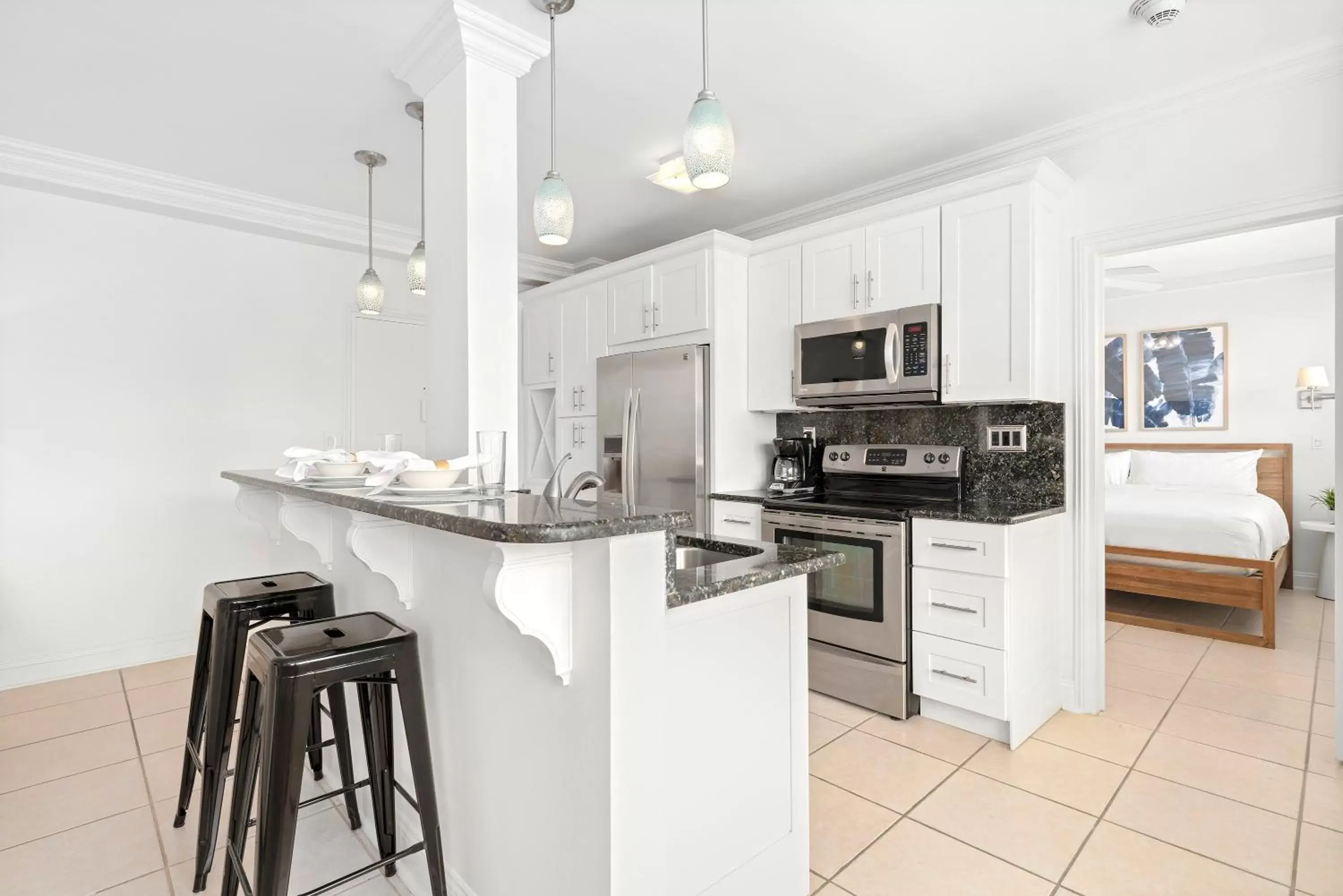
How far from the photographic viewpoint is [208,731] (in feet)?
6.01

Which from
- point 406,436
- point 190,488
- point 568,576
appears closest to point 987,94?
point 568,576

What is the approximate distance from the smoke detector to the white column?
189 cm

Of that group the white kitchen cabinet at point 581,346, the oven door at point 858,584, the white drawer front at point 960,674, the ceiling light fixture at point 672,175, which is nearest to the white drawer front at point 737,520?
the oven door at point 858,584

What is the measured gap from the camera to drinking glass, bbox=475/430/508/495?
5.41ft

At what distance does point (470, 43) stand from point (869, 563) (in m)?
2.47

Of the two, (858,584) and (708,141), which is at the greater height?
(708,141)

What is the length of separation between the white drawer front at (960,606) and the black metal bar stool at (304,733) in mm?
2025

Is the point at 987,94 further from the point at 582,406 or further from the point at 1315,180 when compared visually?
the point at 582,406

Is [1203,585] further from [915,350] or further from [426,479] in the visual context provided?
[426,479]

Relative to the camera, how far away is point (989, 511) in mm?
2740

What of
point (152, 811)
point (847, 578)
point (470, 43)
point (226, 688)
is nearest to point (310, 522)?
point (226, 688)

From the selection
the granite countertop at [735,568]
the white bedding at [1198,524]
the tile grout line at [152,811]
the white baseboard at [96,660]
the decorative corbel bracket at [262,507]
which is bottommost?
the tile grout line at [152,811]

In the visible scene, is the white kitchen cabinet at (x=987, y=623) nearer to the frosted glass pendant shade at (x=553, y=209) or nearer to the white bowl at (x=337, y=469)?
the frosted glass pendant shade at (x=553, y=209)

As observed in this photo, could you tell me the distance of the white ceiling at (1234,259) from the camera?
4484mm
